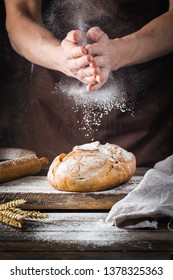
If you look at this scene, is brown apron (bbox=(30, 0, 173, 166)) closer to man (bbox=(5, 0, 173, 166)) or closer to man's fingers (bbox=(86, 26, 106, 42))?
man (bbox=(5, 0, 173, 166))

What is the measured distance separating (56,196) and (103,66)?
449 millimetres

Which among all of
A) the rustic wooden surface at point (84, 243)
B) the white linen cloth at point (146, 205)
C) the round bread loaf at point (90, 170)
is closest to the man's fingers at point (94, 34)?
the round bread loaf at point (90, 170)

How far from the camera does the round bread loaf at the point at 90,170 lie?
1259mm

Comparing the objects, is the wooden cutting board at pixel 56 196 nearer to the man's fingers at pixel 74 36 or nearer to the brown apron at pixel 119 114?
the brown apron at pixel 119 114

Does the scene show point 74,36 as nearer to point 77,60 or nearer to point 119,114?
point 77,60

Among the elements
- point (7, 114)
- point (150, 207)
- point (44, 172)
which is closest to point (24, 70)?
point (7, 114)

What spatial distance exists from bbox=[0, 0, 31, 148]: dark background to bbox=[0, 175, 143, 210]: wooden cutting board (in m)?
0.29

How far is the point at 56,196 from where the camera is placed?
4.11 feet

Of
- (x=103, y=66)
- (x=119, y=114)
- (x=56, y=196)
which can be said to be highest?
(x=103, y=66)

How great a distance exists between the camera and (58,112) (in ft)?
5.27

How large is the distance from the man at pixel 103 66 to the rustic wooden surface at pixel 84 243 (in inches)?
23.0

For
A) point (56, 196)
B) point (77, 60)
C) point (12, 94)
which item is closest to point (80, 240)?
point (56, 196)
